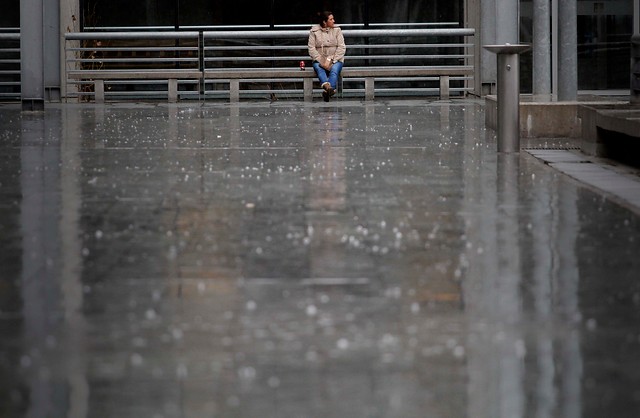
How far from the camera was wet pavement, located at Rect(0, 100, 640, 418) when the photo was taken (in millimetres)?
4625

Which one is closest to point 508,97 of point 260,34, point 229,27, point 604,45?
point 604,45

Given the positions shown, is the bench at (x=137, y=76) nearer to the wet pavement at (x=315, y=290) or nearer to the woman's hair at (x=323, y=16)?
the woman's hair at (x=323, y=16)

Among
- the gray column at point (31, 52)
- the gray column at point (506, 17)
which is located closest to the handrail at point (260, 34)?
the gray column at point (506, 17)

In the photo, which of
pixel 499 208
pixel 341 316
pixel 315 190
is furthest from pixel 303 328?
pixel 315 190

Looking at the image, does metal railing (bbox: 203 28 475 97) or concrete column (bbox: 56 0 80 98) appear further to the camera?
metal railing (bbox: 203 28 475 97)

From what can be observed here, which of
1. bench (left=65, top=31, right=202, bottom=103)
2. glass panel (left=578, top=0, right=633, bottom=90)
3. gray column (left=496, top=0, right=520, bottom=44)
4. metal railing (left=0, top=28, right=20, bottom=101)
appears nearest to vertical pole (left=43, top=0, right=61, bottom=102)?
bench (left=65, top=31, right=202, bottom=103)

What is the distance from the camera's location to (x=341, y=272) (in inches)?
273

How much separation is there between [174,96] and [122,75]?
111 cm

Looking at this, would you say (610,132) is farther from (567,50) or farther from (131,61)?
(131,61)

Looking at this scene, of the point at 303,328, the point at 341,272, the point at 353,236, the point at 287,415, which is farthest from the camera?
the point at 353,236

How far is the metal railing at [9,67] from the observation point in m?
28.1

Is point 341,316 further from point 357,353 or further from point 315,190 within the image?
point 315,190

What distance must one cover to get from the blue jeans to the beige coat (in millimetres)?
89

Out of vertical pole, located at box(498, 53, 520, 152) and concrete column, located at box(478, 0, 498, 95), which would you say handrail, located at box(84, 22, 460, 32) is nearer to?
concrete column, located at box(478, 0, 498, 95)
